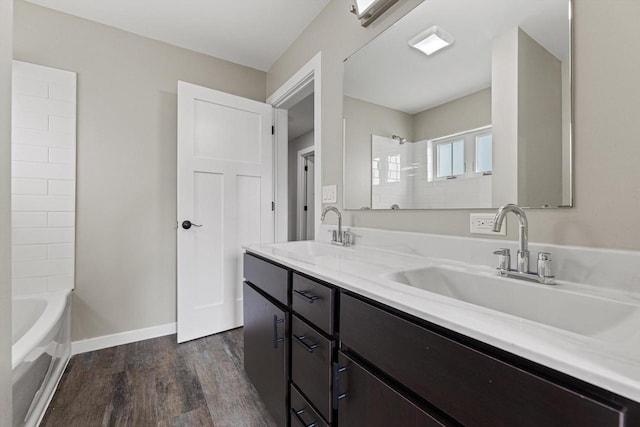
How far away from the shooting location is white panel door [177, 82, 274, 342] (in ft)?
7.29

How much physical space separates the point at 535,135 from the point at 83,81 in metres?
2.80

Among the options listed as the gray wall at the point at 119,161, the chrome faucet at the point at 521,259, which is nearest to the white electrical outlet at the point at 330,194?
the chrome faucet at the point at 521,259

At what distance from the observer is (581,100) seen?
2.69 ft

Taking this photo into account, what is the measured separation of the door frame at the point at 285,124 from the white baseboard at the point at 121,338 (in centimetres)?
122

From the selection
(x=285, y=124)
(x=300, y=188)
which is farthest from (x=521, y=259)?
(x=300, y=188)

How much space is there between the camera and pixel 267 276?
133 cm

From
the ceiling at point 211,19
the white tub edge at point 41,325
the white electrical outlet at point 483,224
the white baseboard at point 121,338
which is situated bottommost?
the white baseboard at point 121,338

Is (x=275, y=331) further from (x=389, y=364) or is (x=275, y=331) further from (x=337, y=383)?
(x=389, y=364)

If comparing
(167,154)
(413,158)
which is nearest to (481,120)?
(413,158)

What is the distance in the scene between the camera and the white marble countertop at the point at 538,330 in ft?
1.24

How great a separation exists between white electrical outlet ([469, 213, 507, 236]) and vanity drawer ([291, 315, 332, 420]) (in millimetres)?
684

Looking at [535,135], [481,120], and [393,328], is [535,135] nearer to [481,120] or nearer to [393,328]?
[481,120]

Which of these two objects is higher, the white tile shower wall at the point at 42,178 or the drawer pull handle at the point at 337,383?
the white tile shower wall at the point at 42,178

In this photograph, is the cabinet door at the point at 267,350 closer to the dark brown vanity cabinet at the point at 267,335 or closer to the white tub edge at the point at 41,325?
the dark brown vanity cabinet at the point at 267,335
